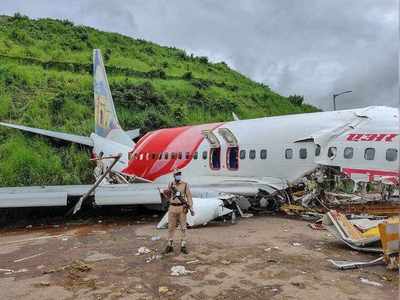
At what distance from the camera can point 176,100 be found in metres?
36.1

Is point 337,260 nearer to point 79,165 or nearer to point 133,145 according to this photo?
point 133,145

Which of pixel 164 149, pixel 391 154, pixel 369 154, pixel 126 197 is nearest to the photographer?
pixel 391 154

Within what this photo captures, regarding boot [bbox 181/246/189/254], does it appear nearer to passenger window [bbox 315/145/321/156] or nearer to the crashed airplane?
the crashed airplane

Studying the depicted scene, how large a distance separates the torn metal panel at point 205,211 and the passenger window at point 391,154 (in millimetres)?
4478

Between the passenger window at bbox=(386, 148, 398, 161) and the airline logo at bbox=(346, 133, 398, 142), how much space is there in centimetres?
30

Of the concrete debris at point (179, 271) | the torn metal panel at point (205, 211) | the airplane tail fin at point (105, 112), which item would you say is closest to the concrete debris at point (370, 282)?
the concrete debris at point (179, 271)

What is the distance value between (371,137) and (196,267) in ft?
21.8

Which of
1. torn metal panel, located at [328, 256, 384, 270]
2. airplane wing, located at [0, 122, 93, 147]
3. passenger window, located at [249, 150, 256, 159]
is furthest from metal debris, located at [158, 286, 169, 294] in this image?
airplane wing, located at [0, 122, 93, 147]

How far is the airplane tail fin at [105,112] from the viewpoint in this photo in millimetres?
21922

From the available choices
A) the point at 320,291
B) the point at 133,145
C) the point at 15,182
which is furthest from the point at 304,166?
the point at 15,182

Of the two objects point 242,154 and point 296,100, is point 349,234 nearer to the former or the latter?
point 242,154

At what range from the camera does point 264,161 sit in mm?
13688

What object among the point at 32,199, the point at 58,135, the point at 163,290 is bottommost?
the point at 163,290

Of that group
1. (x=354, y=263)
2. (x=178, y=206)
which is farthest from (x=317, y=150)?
(x=354, y=263)
